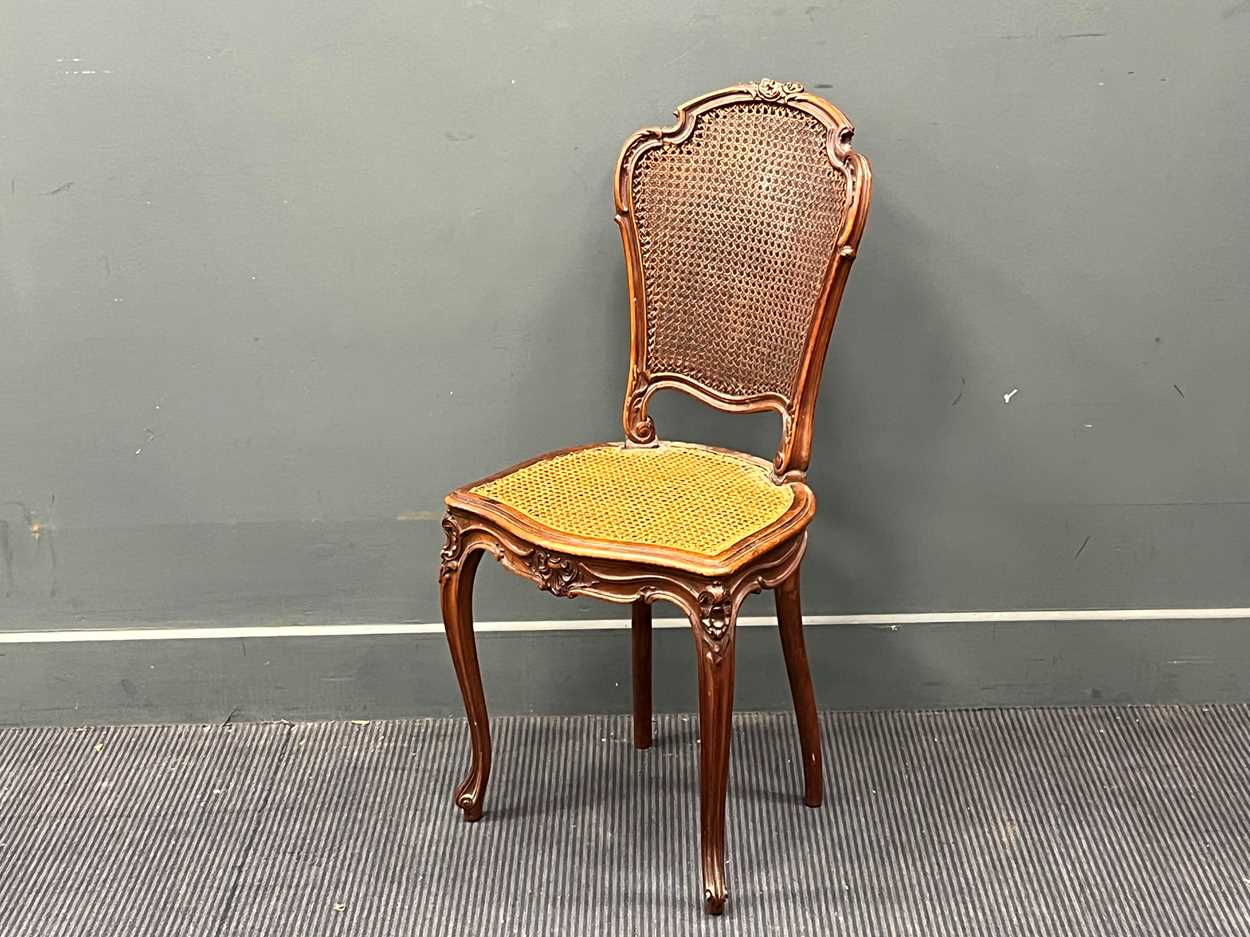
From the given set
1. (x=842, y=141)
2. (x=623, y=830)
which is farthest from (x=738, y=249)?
(x=623, y=830)

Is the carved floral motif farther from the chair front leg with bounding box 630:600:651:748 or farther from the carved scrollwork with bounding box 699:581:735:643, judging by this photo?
the carved scrollwork with bounding box 699:581:735:643

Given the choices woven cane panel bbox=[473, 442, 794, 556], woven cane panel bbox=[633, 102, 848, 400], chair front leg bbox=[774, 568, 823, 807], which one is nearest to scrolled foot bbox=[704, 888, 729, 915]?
chair front leg bbox=[774, 568, 823, 807]

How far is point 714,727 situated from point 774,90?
38.1 inches

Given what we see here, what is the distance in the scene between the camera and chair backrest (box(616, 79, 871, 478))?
1.94 meters

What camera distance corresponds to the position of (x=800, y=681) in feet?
6.72

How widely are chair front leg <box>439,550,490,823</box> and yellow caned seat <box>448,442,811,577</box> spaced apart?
12 centimetres

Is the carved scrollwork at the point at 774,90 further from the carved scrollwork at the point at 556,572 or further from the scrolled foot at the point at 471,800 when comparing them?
the scrolled foot at the point at 471,800

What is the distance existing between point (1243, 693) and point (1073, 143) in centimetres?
108

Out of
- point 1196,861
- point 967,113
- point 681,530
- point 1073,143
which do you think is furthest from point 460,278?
point 1196,861

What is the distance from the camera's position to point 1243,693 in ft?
7.83

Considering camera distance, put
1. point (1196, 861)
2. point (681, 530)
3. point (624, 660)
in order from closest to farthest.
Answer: point (681, 530) < point (1196, 861) < point (624, 660)

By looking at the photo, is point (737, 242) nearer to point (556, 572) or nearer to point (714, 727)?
point (556, 572)

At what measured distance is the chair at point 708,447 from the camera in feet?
5.84

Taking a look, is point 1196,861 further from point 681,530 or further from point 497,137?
point 497,137
